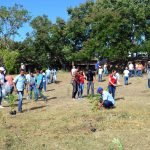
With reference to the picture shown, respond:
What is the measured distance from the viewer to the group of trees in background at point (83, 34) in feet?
161

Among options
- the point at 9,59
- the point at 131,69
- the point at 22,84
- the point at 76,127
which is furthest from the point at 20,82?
the point at 9,59

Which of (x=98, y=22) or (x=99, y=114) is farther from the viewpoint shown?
(x=98, y=22)

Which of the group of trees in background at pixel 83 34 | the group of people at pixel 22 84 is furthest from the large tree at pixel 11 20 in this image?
the group of people at pixel 22 84

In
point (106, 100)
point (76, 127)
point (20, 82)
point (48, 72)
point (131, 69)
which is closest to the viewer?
point (76, 127)

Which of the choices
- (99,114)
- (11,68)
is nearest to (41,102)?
(99,114)

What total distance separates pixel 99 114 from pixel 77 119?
4.09 feet

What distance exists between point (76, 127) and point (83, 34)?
44.1 m

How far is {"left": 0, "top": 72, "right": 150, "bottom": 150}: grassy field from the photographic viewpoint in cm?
1296

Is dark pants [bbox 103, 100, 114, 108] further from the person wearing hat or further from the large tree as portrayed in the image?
the large tree

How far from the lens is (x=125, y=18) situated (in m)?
50.7

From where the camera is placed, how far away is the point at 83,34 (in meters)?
59.2

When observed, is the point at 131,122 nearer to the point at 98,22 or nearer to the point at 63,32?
the point at 98,22

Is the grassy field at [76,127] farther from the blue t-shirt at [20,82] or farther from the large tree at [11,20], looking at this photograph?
the large tree at [11,20]

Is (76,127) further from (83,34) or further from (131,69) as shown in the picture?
(83,34)
